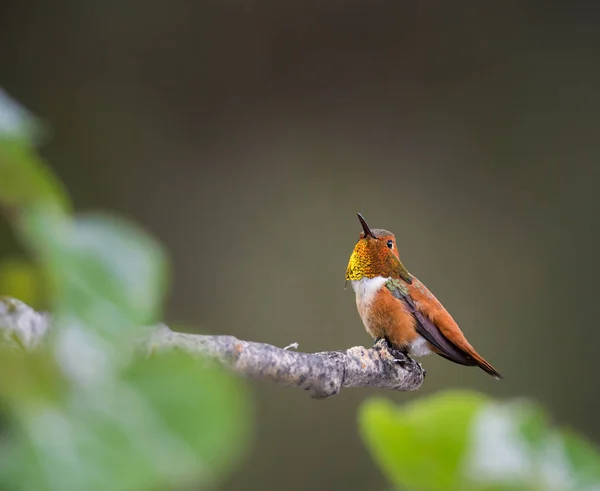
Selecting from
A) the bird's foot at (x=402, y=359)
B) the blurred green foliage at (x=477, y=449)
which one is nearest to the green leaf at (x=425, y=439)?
the blurred green foliage at (x=477, y=449)

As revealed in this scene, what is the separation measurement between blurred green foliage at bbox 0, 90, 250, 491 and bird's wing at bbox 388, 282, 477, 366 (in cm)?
76

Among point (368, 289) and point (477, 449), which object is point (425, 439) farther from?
point (368, 289)

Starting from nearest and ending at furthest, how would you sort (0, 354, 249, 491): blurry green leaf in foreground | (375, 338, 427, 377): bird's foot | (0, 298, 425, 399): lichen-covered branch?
(0, 354, 249, 491): blurry green leaf in foreground, (0, 298, 425, 399): lichen-covered branch, (375, 338, 427, 377): bird's foot

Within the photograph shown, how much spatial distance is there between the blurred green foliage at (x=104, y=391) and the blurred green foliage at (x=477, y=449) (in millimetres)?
19

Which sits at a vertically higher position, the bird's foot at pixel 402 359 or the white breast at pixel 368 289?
the white breast at pixel 368 289

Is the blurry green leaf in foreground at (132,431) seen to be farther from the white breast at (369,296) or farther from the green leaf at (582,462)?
the white breast at (369,296)

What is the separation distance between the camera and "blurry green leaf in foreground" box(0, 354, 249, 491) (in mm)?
40

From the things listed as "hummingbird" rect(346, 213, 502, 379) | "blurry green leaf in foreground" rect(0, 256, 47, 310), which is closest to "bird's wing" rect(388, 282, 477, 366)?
"hummingbird" rect(346, 213, 502, 379)

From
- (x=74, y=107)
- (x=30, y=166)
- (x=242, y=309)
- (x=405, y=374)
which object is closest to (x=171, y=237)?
(x=242, y=309)

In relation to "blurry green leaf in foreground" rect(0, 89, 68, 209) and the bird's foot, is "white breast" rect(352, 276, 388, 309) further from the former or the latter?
"blurry green leaf in foreground" rect(0, 89, 68, 209)

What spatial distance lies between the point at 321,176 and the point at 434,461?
2169 millimetres

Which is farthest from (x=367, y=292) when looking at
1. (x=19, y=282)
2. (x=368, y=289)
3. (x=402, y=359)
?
(x=19, y=282)

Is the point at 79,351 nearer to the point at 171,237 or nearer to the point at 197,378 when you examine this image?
the point at 197,378

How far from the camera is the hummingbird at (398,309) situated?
2.58 ft
